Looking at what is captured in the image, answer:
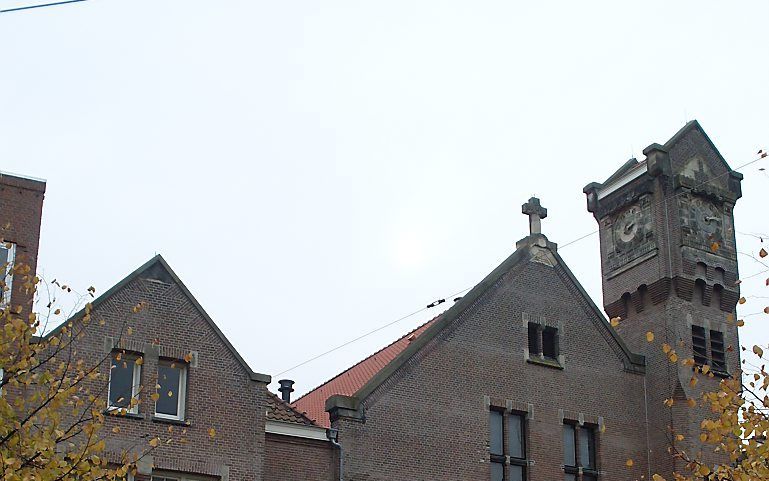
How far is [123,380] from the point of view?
28562 mm

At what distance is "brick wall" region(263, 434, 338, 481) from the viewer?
3006 centimetres

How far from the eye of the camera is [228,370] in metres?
29.9

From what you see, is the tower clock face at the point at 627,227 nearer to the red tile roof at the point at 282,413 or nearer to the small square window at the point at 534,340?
the small square window at the point at 534,340

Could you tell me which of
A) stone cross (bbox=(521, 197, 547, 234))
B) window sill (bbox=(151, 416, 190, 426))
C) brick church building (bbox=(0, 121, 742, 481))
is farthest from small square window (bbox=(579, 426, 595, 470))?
window sill (bbox=(151, 416, 190, 426))

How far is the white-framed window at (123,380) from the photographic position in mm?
28250

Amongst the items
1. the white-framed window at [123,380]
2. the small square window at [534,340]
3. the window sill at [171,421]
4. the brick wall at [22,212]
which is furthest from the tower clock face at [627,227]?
the brick wall at [22,212]

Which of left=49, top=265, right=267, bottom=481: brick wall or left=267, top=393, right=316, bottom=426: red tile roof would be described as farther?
left=267, top=393, right=316, bottom=426: red tile roof

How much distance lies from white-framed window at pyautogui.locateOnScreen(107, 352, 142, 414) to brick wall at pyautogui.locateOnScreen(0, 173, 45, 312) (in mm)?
2366

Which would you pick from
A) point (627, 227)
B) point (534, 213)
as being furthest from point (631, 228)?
point (534, 213)

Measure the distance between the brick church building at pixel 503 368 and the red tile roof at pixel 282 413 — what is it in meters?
0.08

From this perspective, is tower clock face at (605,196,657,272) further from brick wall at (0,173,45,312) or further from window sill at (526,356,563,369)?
brick wall at (0,173,45,312)

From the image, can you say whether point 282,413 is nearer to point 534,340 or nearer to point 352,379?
point 352,379

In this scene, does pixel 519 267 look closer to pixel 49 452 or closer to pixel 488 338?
pixel 488 338

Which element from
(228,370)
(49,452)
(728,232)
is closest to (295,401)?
(228,370)
